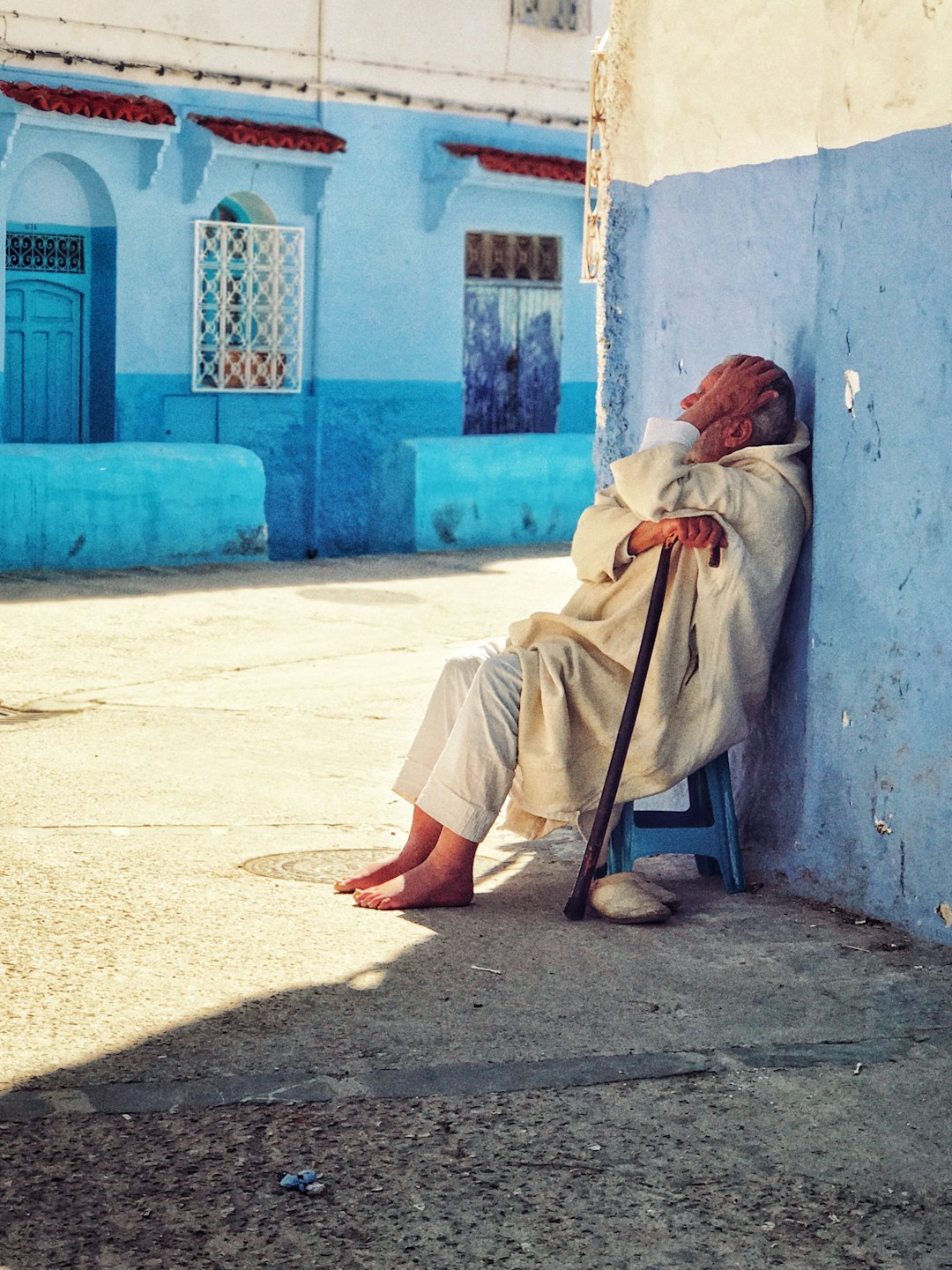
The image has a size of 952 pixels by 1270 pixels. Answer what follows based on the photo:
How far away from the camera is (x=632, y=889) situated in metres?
4.57

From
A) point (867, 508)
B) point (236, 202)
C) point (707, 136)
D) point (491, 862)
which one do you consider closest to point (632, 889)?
point (491, 862)

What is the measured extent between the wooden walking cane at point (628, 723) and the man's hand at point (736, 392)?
384mm

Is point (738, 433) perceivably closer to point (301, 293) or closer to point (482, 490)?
point (482, 490)

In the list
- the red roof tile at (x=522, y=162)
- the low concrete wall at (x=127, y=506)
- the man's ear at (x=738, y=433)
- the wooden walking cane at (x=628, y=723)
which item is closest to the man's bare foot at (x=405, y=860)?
the wooden walking cane at (x=628, y=723)

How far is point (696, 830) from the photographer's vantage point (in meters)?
4.81

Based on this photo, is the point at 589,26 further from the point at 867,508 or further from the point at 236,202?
the point at 867,508

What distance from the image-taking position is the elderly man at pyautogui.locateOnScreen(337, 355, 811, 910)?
4504 millimetres

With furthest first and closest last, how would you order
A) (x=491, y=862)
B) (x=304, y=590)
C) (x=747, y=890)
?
(x=304, y=590) < (x=491, y=862) < (x=747, y=890)

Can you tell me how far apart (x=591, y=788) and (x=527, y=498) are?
1043 centimetres

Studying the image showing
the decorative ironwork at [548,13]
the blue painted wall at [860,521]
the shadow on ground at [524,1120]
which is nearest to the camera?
the shadow on ground at [524,1120]

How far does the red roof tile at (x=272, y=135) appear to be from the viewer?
1408 centimetres

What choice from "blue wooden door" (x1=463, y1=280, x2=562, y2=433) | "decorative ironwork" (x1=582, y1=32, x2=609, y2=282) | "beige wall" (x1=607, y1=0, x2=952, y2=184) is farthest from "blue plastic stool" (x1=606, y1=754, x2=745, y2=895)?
"blue wooden door" (x1=463, y1=280, x2=562, y2=433)

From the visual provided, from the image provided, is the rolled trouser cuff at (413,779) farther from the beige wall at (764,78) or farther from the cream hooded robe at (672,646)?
the beige wall at (764,78)

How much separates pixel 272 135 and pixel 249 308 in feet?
4.68
